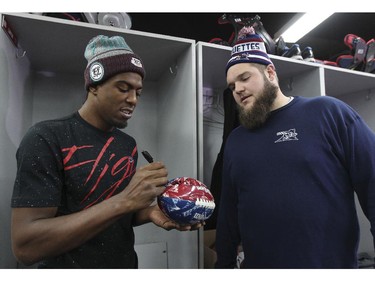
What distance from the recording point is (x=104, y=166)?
1.08 m

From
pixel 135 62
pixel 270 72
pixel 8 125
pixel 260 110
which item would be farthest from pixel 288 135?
pixel 8 125

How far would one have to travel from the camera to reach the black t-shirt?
90 centimetres

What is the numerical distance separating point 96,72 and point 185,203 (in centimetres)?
58

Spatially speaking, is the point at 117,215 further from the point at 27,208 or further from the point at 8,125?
the point at 8,125

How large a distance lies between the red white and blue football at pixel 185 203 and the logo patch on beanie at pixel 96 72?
1.56ft

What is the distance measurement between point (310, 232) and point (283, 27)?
3518 mm

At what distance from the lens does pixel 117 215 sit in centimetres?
91

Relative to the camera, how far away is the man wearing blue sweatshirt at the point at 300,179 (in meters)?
1.12

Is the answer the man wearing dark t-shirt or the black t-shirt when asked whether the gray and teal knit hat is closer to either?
the man wearing dark t-shirt

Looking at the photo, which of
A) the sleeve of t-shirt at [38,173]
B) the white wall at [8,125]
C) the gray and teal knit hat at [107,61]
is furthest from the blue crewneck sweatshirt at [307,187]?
the white wall at [8,125]

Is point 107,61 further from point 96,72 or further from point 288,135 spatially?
point 288,135

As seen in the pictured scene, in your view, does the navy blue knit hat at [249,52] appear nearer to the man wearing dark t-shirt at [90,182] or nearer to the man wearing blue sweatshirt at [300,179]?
the man wearing blue sweatshirt at [300,179]

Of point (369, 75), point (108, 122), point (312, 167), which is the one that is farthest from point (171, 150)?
point (369, 75)
